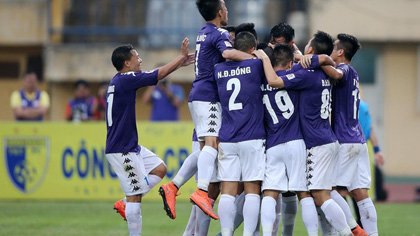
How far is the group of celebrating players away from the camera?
32.4 ft

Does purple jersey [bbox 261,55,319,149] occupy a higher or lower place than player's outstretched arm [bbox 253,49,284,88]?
lower

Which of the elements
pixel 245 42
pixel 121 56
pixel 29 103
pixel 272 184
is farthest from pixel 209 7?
pixel 29 103

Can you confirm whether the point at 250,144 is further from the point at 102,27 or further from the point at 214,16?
the point at 102,27

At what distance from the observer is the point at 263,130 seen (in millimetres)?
10008

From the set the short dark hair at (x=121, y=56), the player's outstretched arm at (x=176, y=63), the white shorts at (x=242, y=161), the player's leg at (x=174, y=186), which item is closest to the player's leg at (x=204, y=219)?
the player's leg at (x=174, y=186)

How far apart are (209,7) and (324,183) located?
2489mm

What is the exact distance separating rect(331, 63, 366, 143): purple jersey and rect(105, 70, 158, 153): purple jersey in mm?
2365

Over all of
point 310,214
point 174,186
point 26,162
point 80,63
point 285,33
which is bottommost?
point 310,214

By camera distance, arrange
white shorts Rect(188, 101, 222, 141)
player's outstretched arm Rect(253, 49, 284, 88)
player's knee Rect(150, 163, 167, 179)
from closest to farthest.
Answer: player's outstretched arm Rect(253, 49, 284, 88) < white shorts Rect(188, 101, 222, 141) < player's knee Rect(150, 163, 167, 179)

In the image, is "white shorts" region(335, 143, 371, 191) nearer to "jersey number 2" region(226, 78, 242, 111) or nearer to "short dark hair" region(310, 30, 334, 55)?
"short dark hair" region(310, 30, 334, 55)

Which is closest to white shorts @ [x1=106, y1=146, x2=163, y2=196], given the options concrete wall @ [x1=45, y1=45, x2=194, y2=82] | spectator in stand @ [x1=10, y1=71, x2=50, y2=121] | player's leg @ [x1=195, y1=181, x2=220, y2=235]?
player's leg @ [x1=195, y1=181, x2=220, y2=235]

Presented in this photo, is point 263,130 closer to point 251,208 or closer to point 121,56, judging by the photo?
point 251,208

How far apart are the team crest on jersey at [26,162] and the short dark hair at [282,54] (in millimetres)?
8171

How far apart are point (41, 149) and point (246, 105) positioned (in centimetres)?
820
